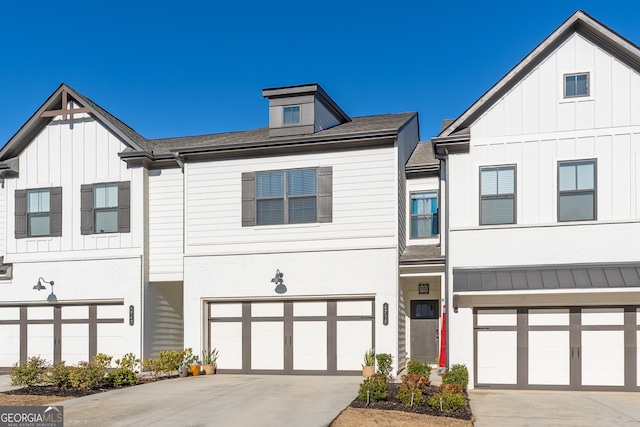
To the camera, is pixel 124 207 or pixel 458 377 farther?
pixel 124 207

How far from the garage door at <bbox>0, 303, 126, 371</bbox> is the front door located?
905 cm

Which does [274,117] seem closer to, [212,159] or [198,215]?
[212,159]

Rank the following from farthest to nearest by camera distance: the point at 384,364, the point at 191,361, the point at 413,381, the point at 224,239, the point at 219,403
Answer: the point at 224,239 → the point at 191,361 → the point at 384,364 → the point at 413,381 → the point at 219,403

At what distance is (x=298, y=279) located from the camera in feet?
61.4

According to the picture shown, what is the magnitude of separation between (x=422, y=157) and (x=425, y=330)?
5.56 metres

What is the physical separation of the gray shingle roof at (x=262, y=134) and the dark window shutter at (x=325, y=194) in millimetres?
1036

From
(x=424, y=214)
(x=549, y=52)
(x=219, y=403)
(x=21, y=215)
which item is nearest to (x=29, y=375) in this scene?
(x=219, y=403)

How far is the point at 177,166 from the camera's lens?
810 inches

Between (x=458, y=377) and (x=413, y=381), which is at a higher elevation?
(x=413, y=381)

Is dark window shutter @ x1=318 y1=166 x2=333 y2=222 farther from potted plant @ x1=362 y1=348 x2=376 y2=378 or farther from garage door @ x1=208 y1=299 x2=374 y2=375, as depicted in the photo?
potted plant @ x1=362 y1=348 x2=376 y2=378

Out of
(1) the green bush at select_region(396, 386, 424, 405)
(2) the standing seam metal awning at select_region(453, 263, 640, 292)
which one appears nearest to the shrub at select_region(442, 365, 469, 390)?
(2) the standing seam metal awning at select_region(453, 263, 640, 292)

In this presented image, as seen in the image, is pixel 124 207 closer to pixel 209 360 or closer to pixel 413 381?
pixel 209 360

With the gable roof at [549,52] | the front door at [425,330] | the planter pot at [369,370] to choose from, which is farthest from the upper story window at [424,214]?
the planter pot at [369,370]

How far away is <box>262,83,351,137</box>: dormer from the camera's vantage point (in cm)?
2030
